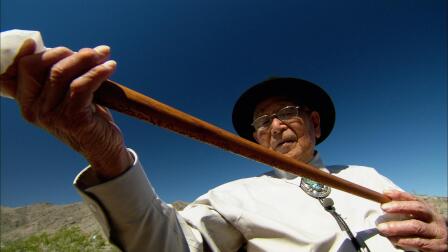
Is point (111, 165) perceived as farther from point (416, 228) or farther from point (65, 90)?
point (416, 228)

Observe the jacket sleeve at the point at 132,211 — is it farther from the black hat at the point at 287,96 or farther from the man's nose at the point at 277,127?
the black hat at the point at 287,96

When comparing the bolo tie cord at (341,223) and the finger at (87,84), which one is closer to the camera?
the finger at (87,84)

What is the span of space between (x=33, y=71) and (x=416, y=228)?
2.23 metres

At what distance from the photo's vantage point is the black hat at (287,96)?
3213 millimetres

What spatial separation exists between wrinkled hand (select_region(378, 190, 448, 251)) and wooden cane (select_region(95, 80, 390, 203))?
2.71 ft

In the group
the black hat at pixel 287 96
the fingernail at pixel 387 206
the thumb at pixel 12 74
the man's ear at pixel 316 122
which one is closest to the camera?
the thumb at pixel 12 74

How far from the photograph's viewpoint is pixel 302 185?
228 centimetres

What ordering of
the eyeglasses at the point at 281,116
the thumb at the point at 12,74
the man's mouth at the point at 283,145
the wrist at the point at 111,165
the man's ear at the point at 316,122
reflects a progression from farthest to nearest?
the man's ear at the point at 316,122 < the eyeglasses at the point at 281,116 < the man's mouth at the point at 283,145 < the wrist at the point at 111,165 < the thumb at the point at 12,74

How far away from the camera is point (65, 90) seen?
2.79 feet

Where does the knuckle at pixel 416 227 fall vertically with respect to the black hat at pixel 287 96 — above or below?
below

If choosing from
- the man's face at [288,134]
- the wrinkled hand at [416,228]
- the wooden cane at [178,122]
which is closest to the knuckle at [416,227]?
the wrinkled hand at [416,228]

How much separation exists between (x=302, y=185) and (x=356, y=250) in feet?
2.09

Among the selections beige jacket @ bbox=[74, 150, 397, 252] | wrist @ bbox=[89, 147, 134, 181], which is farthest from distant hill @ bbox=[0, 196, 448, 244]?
wrist @ bbox=[89, 147, 134, 181]

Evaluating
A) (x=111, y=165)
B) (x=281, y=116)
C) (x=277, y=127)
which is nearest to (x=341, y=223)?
(x=277, y=127)
